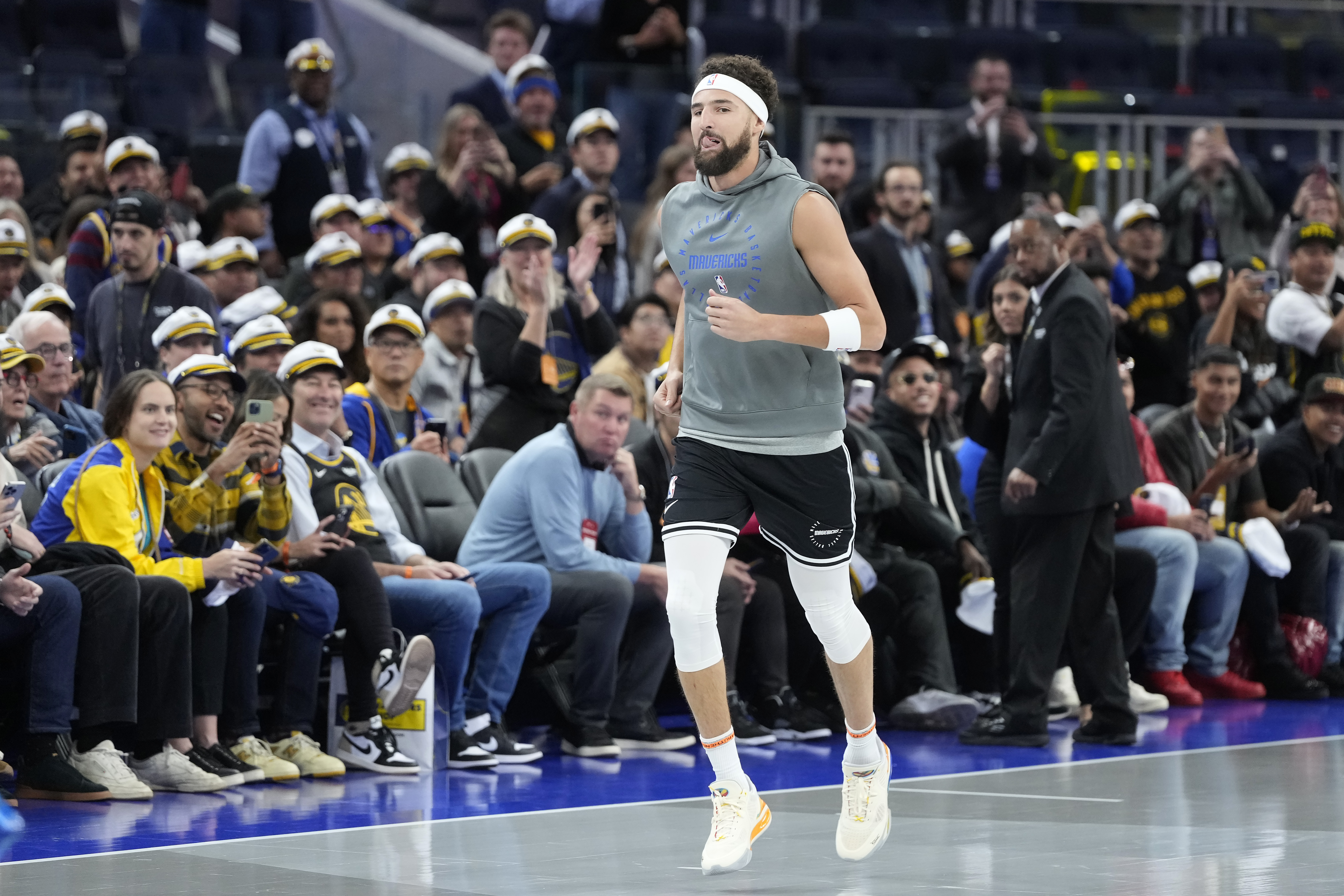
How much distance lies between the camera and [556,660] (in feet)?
27.6

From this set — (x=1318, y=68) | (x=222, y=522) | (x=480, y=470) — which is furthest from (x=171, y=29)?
(x=1318, y=68)

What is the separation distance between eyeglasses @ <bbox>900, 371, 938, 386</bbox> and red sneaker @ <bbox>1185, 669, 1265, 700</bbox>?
7.37 feet

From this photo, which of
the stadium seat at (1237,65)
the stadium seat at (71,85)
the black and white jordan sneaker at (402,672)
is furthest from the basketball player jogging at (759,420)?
the stadium seat at (1237,65)

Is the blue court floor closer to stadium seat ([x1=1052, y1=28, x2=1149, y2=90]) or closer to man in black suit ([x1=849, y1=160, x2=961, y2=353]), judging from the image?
man in black suit ([x1=849, y1=160, x2=961, y2=353])

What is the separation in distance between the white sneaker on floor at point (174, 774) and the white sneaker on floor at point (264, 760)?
225 mm

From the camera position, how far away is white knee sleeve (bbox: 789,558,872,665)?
208 inches

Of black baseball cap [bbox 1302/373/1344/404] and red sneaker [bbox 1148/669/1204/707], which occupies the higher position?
black baseball cap [bbox 1302/373/1344/404]

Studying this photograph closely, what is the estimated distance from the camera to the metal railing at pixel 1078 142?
14.0m

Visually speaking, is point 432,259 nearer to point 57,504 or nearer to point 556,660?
point 556,660

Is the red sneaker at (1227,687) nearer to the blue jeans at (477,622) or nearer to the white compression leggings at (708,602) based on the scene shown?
the blue jeans at (477,622)

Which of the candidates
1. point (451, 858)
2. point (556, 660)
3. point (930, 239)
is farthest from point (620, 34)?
point (451, 858)

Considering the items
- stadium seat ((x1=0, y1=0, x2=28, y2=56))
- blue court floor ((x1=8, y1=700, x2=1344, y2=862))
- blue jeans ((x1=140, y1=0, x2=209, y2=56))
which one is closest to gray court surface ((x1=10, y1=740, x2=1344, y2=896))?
blue court floor ((x1=8, y1=700, x2=1344, y2=862))

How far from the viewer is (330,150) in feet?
38.4

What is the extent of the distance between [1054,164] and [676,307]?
174 inches
